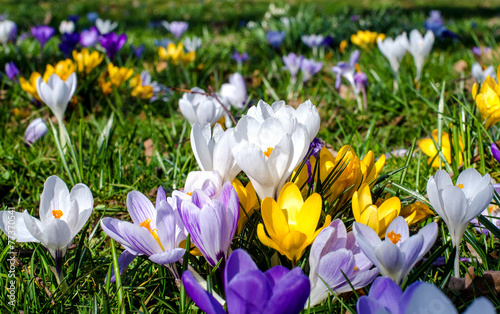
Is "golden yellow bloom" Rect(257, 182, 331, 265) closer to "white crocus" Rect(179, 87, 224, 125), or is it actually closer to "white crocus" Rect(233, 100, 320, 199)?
"white crocus" Rect(233, 100, 320, 199)

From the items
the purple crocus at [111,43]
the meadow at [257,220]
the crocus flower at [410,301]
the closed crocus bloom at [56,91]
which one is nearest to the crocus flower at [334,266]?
the meadow at [257,220]

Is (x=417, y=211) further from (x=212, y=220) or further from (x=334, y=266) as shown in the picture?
(x=212, y=220)

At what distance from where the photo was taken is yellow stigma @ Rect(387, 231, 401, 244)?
2.68ft

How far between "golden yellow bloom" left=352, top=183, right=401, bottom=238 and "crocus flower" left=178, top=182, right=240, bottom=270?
249 mm

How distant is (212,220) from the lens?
30.3 inches

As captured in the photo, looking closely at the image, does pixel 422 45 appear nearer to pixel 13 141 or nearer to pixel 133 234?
pixel 133 234

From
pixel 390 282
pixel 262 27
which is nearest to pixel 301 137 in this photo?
pixel 390 282

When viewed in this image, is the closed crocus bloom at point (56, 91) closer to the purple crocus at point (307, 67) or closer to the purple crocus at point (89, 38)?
the purple crocus at point (307, 67)

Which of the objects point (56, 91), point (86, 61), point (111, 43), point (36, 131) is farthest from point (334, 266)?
point (111, 43)

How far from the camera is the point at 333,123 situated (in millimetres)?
2359

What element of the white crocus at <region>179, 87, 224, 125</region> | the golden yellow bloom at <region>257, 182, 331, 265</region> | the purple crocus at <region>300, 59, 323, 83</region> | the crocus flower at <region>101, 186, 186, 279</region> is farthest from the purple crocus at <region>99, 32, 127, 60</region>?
the golden yellow bloom at <region>257, 182, 331, 265</region>

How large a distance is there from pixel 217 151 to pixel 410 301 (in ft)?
1.68

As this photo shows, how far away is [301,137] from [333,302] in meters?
0.36

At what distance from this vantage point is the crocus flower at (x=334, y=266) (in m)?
0.77
